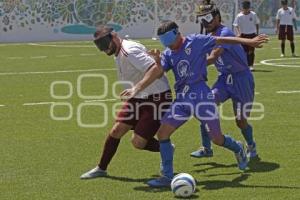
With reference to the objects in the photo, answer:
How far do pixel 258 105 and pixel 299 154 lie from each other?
4.40 meters

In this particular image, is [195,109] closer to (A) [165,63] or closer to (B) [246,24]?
(A) [165,63]

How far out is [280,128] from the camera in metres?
10.7

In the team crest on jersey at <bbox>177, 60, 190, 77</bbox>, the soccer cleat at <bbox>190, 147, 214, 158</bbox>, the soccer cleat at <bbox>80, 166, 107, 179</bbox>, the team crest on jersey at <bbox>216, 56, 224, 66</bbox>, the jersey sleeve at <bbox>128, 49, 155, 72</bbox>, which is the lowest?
the soccer cleat at <bbox>190, 147, 214, 158</bbox>

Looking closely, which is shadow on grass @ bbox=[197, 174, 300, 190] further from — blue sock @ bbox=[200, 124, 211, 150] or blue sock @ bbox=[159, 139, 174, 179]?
blue sock @ bbox=[200, 124, 211, 150]

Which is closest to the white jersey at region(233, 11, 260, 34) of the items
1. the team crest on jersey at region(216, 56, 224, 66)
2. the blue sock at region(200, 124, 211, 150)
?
the blue sock at region(200, 124, 211, 150)

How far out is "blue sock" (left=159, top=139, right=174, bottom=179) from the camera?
23.9ft

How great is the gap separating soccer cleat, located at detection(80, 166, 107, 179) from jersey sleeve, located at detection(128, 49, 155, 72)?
4.38 ft

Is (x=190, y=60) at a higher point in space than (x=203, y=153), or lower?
higher

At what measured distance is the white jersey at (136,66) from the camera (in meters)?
7.41

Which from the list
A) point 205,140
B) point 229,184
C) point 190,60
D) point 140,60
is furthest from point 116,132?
point 205,140

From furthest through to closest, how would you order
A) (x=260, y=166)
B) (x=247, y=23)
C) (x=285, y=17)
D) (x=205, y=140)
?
(x=285, y=17) < (x=247, y=23) < (x=205, y=140) < (x=260, y=166)

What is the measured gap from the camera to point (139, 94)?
7566 mm

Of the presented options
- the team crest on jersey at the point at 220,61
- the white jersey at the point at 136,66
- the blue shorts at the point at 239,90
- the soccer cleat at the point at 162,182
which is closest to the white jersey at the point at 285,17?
the blue shorts at the point at 239,90

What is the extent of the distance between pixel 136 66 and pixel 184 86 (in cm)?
58
